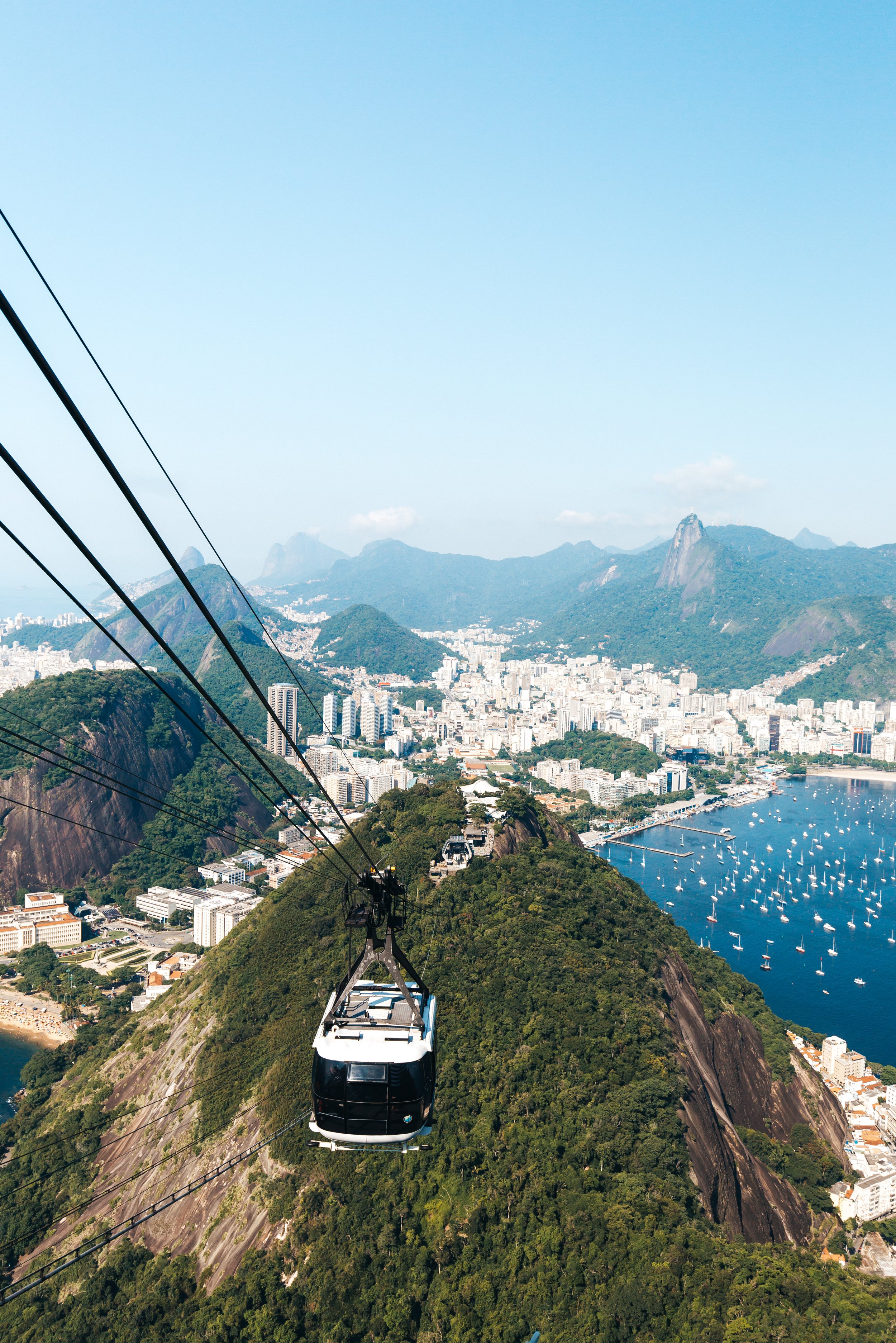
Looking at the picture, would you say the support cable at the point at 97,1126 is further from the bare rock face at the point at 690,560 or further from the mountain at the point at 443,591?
the mountain at the point at 443,591

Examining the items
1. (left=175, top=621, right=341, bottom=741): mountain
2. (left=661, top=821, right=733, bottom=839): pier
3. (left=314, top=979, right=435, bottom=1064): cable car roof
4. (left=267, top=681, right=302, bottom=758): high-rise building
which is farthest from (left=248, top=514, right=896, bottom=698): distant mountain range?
(left=314, top=979, right=435, bottom=1064): cable car roof

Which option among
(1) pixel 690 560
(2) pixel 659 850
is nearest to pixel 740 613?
(1) pixel 690 560

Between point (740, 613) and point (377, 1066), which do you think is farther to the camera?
point (740, 613)

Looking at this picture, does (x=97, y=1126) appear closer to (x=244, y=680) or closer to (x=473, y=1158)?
(x=473, y=1158)

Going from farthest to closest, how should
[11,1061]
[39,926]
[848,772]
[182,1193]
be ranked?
→ 1. [848,772]
2. [39,926]
3. [11,1061]
4. [182,1193]

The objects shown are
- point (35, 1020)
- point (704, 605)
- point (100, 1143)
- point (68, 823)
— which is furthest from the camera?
point (704, 605)

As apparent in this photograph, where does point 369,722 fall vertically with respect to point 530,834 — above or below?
below

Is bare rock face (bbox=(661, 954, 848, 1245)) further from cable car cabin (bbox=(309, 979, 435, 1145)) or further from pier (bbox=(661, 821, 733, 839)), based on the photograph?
pier (bbox=(661, 821, 733, 839))

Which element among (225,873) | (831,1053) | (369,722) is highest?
(369,722)
